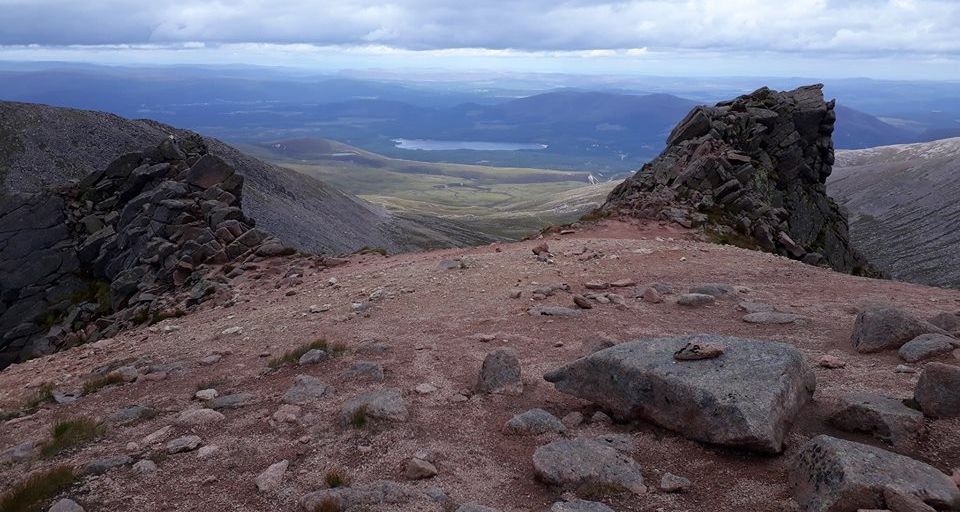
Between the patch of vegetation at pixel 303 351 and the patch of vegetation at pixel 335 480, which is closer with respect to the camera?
the patch of vegetation at pixel 335 480

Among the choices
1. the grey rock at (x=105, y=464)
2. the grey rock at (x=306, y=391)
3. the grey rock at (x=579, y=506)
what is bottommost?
the grey rock at (x=306, y=391)

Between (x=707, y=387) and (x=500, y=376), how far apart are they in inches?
A: 182

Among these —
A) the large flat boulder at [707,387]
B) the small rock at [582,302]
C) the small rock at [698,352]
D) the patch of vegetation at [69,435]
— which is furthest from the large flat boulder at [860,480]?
the patch of vegetation at [69,435]

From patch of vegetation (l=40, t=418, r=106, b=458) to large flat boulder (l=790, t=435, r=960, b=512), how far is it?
12.3 metres

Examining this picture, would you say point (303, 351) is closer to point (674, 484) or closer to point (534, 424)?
point (534, 424)

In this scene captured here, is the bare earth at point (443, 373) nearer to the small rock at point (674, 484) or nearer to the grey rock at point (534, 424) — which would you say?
the small rock at point (674, 484)

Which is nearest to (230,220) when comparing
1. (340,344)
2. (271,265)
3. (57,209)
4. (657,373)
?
(271,265)

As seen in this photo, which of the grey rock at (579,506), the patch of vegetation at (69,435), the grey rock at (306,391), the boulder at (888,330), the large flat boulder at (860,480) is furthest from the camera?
the boulder at (888,330)

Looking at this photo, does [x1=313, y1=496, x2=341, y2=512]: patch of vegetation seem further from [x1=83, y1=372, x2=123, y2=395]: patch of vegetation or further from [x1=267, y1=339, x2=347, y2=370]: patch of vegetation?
[x1=83, y1=372, x2=123, y2=395]: patch of vegetation

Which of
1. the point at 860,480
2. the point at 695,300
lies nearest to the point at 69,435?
the point at 860,480

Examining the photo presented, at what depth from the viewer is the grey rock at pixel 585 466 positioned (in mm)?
9523

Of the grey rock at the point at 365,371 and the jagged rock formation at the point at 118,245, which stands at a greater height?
the grey rock at the point at 365,371

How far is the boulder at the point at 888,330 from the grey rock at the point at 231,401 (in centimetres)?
1328

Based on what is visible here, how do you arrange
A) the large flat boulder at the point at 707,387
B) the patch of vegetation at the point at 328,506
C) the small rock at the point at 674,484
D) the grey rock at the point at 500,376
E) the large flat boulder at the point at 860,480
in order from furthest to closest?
the grey rock at the point at 500,376 → the large flat boulder at the point at 707,387 → the small rock at the point at 674,484 → the patch of vegetation at the point at 328,506 → the large flat boulder at the point at 860,480
